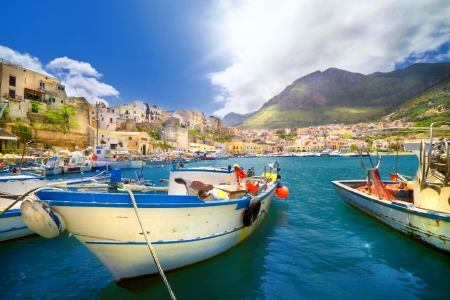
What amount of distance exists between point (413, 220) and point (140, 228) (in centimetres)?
849

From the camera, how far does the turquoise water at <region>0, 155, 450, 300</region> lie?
472 centimetres

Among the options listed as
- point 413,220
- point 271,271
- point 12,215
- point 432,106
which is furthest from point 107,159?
point 432,106

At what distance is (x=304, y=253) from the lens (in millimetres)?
6816

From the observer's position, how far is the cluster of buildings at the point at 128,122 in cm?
3749

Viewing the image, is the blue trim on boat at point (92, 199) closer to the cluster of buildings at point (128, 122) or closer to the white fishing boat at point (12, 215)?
the white fishing boat at point (12, 215)

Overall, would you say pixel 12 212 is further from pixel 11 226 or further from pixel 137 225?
pixel 137 225

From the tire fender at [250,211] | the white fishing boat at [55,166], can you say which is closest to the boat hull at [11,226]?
the tire fender at [250,211]

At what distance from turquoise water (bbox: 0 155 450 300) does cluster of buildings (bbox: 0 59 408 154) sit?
160 inches

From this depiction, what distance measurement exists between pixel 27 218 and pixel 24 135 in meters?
42.3

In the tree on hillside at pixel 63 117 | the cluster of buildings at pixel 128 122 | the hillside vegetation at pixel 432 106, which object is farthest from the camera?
the hillside vegetation at pixel 432 106

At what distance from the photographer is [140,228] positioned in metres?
4.26

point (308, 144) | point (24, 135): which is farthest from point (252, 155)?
point (24, 135)

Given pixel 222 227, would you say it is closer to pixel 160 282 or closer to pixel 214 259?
pixel 214 259

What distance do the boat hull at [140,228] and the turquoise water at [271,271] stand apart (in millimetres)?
568
